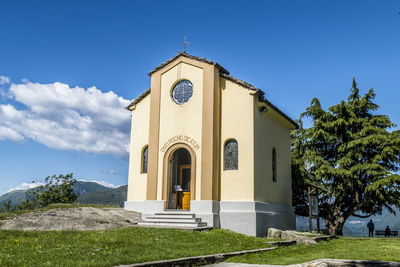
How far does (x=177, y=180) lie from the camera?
748 inches

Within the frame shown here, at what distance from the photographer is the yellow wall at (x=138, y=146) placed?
60.5 feet

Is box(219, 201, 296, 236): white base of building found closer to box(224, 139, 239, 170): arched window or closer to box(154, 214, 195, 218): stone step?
box(154, 214, 195, 218): stone step

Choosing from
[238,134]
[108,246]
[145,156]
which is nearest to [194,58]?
[238,134]

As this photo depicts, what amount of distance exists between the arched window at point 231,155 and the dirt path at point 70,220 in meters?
4.69

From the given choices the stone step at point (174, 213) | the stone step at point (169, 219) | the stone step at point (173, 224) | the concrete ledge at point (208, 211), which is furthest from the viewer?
the stone step at point (174, 213)

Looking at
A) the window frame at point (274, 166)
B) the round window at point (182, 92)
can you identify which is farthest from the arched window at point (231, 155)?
the window frame at point (274, 166)

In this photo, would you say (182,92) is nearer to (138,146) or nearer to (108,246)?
(138,146)

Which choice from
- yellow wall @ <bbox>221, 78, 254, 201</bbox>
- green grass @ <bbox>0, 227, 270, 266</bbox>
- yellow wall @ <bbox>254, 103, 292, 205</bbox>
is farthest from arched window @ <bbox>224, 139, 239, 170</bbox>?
green grass @ <bbox>0, 227, 270, 266</bbox>

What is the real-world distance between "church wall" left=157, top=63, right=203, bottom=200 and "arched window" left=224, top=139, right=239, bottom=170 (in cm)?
121

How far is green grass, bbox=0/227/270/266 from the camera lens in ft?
25.1

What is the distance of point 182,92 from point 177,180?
4.55 meters

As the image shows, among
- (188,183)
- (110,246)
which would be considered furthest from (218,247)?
(188,183)

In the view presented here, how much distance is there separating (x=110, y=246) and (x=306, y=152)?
17.7m

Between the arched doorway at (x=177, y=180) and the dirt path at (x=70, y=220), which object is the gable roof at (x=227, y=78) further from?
the dirt path at (x=70, y=220)
